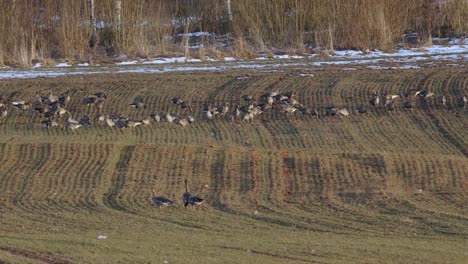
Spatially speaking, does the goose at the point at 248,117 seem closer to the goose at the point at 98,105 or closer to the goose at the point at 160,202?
the goose at the point at 98,105

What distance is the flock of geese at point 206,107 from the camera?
73.6 feet

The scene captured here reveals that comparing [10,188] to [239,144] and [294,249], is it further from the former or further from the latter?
[294,249]

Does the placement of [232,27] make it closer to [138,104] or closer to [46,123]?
[138,104]

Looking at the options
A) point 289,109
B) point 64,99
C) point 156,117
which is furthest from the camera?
point 64,99

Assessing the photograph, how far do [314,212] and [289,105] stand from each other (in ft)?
27.0

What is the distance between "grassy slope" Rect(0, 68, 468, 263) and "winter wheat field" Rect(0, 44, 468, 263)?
0.13 feet

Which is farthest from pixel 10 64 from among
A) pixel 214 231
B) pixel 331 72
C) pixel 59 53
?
pixel 214 231

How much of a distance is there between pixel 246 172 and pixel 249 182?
573 mm

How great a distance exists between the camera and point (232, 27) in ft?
130

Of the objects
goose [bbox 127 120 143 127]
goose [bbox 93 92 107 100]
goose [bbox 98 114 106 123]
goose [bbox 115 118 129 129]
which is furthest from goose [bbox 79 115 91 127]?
goose [bbox 93 92 107 100]

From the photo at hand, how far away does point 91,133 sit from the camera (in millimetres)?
Result: 21469

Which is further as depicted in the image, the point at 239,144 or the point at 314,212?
the point at 239,144

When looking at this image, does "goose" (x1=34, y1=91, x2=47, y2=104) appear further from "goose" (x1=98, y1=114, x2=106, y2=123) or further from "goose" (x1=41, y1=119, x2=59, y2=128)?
"goose" (x1=98, y1=114, x2=106, y2=123)

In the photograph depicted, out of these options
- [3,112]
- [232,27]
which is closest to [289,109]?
[3,112]
